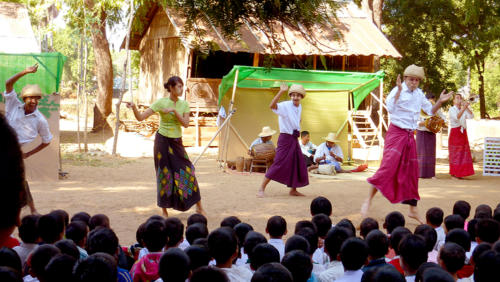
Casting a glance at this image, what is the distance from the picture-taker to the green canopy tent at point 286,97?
1138 cm

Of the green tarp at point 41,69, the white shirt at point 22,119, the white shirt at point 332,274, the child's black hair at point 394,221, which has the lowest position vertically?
the white shirt at point 332,274

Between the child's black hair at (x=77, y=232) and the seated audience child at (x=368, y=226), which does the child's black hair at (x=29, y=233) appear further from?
the seated audience child at (x=368, y=226)

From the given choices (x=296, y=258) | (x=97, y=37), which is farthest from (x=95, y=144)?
(x=296, y=258)

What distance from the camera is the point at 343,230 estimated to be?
343 centimetres

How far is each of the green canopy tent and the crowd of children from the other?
24.2 feet

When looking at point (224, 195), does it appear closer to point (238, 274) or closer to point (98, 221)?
point (98, 221)

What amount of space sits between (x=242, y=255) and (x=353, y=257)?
95 centimetres

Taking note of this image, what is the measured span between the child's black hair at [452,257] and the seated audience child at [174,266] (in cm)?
140

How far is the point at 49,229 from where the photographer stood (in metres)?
3.54

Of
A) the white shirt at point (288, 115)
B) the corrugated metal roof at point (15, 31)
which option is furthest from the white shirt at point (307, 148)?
the corrugated metal roof at point (15, 31)

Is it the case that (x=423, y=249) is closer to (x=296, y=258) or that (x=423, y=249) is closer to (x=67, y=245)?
(x=296, y=258)

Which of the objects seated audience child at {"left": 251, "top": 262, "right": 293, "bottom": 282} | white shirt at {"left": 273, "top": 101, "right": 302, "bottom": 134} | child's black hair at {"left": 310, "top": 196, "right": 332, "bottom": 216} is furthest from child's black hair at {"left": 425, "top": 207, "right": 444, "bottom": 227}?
white shirt at {"left": 273, "top": 101, "right": 302, "bottom": 134}

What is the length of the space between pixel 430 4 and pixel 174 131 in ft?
46.5

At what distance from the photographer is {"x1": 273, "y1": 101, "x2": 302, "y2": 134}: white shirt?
7.53 meters
